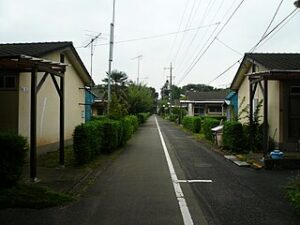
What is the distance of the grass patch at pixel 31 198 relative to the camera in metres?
8.20

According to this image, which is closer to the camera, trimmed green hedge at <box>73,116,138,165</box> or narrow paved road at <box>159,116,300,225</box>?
narrow paved road at <box>159,116,300,225</box>

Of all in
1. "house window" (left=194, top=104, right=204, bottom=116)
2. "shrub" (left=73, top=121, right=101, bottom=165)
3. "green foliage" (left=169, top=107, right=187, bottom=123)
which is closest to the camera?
"shrub" (left=73, top=121, right=101, bottom=165)

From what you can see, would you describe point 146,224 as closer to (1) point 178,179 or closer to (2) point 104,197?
(2) point 104,197

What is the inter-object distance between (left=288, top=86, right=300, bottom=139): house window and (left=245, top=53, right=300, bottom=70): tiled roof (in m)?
1.08

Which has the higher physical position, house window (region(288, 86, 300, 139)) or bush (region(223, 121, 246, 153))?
house window (region(288, 86, 300, 139))

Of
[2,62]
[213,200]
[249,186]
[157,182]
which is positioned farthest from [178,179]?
[2,62]

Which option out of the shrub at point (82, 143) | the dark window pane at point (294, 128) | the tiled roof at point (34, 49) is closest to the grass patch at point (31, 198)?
the shrub at point (82, 143)

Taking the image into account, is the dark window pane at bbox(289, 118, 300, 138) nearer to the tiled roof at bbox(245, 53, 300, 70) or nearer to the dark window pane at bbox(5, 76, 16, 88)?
the tiled roof at bbox(245, 53, 300, 70)

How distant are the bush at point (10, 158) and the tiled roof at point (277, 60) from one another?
12.3 meters

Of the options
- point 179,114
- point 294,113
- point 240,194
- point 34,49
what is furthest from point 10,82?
point 179,114

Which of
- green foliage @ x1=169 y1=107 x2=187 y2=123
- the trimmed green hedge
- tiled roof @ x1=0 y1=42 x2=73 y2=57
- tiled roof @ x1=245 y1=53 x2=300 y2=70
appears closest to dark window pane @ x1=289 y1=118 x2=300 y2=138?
tiled roof @ x1=245 y1=53 x2=300 y2=70

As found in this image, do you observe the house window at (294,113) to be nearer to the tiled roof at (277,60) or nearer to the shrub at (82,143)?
the tiled roof at (277,60)

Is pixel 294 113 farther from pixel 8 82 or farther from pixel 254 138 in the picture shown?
pixel 8 82

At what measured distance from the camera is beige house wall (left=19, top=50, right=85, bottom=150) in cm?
1556
